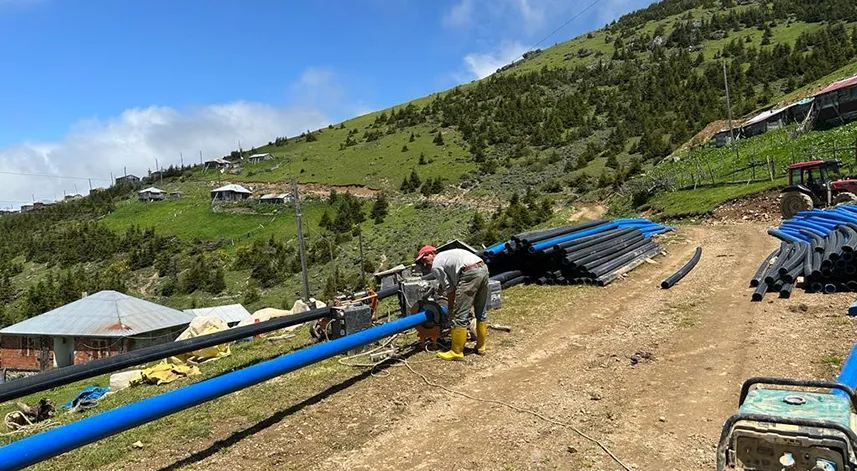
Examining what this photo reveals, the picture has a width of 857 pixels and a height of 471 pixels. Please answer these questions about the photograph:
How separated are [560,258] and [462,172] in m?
51.3

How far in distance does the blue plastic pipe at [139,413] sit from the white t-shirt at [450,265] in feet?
5.46

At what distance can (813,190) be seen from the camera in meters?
23.1

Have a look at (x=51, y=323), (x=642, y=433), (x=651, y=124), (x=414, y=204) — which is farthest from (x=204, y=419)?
(x=651, y=124)

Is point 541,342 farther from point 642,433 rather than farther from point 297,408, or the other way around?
point 297,408

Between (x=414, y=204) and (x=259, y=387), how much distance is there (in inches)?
1936

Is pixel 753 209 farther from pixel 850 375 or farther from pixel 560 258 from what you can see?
pixel 850 375

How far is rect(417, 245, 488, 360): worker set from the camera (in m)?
8.93

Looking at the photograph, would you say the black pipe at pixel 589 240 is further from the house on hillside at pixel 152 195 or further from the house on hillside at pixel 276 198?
the house on hillside at pixel 152 195

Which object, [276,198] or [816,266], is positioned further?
[276,198]

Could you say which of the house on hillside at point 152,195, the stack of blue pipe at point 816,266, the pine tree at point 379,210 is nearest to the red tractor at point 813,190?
the stack of blue pipe at point 816,266

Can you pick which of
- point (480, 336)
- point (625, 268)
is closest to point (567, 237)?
point (625, 268)

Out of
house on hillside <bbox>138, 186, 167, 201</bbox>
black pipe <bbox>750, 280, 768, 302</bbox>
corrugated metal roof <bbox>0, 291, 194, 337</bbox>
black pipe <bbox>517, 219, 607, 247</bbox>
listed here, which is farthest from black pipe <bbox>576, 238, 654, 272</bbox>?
house on hillside <bbox>138, 186, 167, 201</bbox>

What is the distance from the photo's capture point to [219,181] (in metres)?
89.7

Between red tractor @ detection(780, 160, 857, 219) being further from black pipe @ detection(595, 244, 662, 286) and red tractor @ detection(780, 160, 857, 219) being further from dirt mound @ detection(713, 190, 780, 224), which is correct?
black pipe @ detection(595, 244, 662, 286)
